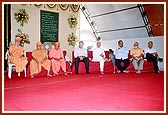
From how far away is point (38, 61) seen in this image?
15.9 ft

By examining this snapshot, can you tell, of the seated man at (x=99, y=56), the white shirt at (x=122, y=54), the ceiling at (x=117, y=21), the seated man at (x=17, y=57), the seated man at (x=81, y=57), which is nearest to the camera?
the seated man at (x=17, y=57)

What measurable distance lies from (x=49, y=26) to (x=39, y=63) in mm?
2622

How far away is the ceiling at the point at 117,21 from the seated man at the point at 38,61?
11.4 feet

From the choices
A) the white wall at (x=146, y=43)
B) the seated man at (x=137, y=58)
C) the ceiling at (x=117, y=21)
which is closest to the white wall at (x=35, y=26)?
the ceiling at (x=117, y=21)

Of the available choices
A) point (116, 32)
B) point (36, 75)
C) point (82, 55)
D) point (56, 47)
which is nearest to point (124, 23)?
point (116, 32)

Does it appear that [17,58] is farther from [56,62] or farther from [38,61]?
[56,62]

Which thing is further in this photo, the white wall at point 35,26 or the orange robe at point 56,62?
the white wall at point 35,26

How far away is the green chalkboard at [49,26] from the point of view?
7.07m

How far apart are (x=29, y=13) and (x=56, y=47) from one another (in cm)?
219

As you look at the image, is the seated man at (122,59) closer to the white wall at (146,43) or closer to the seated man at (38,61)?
the white wall at (146,43)

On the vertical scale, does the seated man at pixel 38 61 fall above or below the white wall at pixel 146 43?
below

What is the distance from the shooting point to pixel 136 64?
5.47 meters

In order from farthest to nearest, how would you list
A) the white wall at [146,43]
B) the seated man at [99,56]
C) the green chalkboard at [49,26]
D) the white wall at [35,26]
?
the green chalkboard at [49,26]
the white wall at [35,26]
the white wall at [146,43]
the seated man at [99,56]

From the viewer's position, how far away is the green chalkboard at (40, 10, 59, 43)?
7070 millimetres
